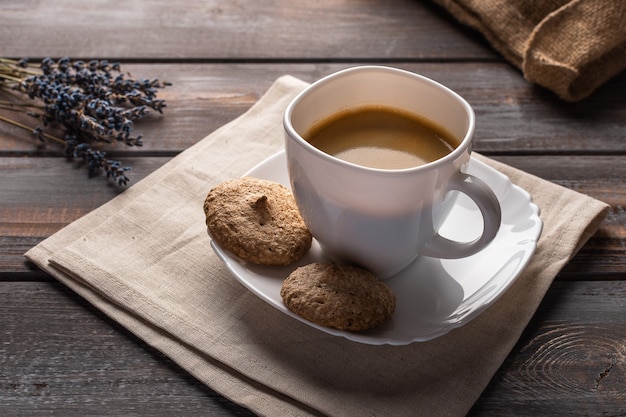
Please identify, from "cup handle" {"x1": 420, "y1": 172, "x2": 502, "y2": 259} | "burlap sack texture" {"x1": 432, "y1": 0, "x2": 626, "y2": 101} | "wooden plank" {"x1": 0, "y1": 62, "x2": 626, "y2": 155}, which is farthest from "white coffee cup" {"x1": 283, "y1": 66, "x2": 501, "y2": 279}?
"burlap sack texture" {"x1": 432, "y1": 0, "x2": 626, "y2": 101}

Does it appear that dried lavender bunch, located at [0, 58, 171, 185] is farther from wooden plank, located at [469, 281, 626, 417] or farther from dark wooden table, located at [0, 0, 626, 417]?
wooden plank, located at [469, 281, 626, 417]

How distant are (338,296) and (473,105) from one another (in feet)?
2.41

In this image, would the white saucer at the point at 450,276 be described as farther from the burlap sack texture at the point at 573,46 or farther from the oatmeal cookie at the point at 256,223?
the burlap sack texture at the point at 573,46

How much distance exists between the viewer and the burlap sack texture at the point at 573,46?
1.46 metres

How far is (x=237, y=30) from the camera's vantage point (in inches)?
66.8

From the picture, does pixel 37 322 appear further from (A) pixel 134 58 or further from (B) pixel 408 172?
(A) pixel 134 58

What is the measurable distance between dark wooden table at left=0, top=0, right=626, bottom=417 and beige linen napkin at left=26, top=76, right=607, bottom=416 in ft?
0.10

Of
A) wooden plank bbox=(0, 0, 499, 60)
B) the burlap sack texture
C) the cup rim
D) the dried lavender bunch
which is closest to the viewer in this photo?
the cup rim

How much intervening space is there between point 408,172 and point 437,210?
11 centimetres

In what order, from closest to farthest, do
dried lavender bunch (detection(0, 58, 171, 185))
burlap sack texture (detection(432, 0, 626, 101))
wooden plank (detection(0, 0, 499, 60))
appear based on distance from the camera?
dried lavender bunch (detection(0, 58, 171, 185)), burlap sack texture (detection(432, 0, 626, 101)), wooden plank (detection(0, 0, 499, 60))

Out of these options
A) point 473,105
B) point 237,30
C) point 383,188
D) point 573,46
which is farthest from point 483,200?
point 237,30

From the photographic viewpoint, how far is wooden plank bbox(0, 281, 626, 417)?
Result: 0.91 meters

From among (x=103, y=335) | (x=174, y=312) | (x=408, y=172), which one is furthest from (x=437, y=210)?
(x=103, y=335)

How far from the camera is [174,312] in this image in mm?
1007
